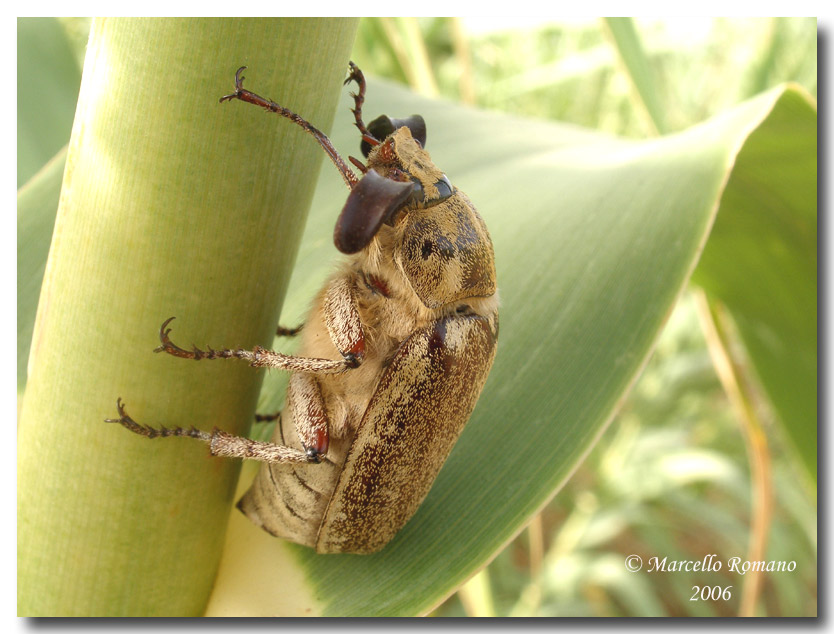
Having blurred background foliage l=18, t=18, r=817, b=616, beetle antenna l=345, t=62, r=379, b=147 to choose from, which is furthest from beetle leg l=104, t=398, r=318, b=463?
blurred background foliage l=18, t=18, r=817, b=616

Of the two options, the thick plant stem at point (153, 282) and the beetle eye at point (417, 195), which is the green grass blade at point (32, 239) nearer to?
the thick plant stem at point (153, 282)

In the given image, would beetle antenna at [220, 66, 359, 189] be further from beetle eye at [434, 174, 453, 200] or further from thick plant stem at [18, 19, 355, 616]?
beetle eye at [434, 174, 453, 200]

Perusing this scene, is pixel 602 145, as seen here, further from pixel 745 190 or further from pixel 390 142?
pixel 390 142

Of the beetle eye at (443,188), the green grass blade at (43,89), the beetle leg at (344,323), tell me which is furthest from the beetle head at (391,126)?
the green grass blade at (43,89)

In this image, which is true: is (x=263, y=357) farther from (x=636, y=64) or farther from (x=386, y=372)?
(x=636, y=64)

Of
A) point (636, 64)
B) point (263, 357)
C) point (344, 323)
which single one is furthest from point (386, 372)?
point (636, 64)
